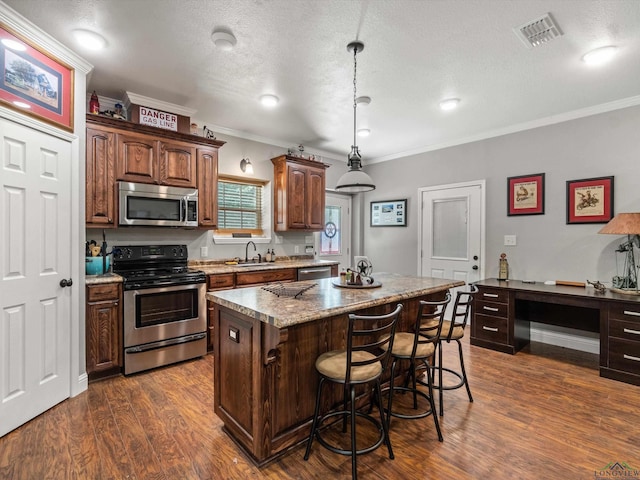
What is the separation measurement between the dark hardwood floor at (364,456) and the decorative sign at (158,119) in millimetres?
2586

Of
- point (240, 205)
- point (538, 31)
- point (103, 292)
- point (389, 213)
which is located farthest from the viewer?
→ point (389, 213)

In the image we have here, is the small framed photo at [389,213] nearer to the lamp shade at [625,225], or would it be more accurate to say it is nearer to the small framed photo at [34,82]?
the lamp shade at [625,225]

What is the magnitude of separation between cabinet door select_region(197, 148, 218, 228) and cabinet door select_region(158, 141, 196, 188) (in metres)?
0.09

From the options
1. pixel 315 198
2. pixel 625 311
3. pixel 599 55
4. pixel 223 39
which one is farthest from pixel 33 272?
pixel 625 311

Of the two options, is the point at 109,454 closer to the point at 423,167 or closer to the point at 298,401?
the point at 298,401

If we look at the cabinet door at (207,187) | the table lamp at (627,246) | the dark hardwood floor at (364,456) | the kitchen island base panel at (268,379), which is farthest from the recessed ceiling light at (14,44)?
the table lamp at (627,246)

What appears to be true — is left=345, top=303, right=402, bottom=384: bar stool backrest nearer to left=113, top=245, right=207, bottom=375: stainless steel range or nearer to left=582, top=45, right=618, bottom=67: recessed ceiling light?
left=113, top=245, right=207, bottom=375: stainless steel range

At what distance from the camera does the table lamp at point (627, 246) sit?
3.10m

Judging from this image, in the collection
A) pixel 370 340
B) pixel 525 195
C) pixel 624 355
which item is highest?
pixel 525 195

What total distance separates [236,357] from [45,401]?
1.65 metres

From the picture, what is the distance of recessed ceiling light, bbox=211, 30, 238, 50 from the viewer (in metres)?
2.30

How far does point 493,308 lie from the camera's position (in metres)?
3.80

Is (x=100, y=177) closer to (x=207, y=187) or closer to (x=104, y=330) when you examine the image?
(x=207, y=187)

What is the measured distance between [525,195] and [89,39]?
4790 mm
